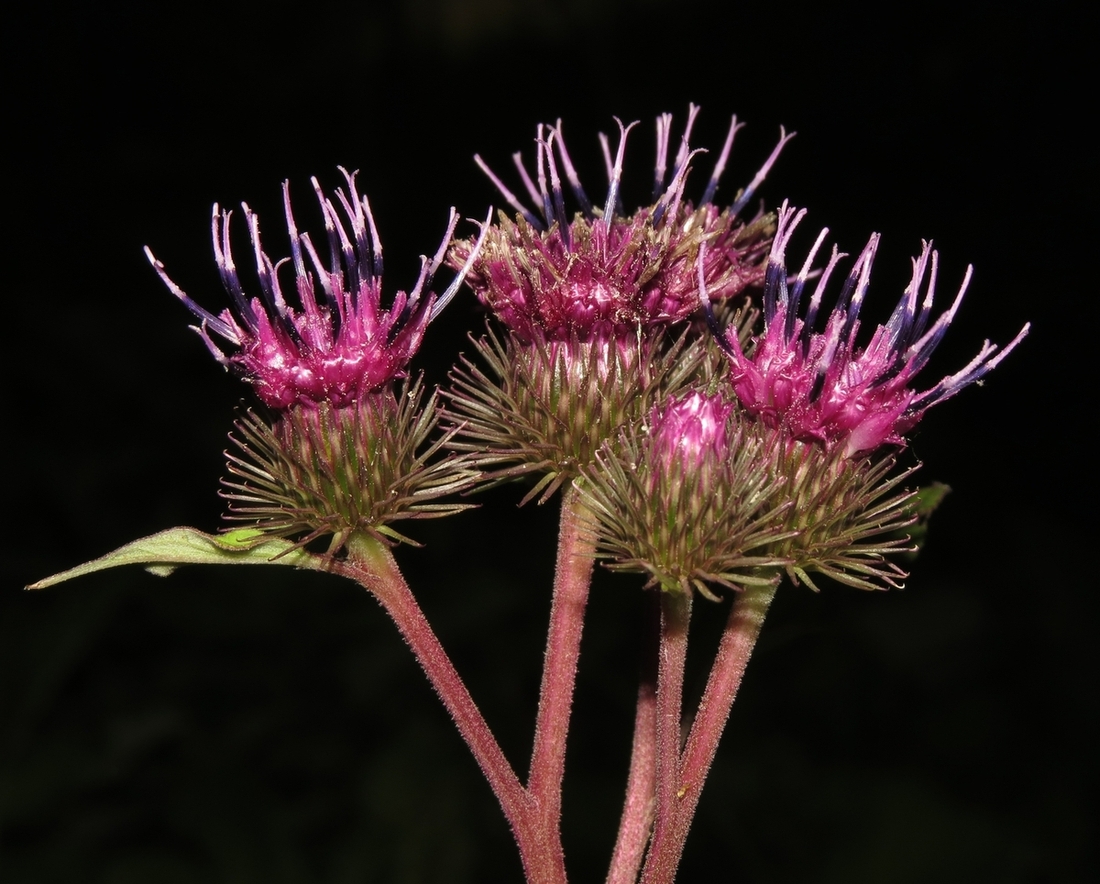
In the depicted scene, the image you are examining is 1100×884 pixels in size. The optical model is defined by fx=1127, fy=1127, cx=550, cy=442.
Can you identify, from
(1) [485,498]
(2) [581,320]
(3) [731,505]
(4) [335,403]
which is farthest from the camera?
(1) [485,498]

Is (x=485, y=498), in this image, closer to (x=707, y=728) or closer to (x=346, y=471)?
(x=346, y=471)

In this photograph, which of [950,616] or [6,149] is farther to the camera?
[6,149]

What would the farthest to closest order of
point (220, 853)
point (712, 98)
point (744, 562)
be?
point (712, 98) < point (220, 853) < point (744, 562)

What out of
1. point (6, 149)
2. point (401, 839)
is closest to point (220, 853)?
point (401, 839)

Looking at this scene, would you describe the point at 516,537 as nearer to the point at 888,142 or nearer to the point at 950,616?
the point at 950,616

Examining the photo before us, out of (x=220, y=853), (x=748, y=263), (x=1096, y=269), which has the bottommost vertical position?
(x=220, y=853)

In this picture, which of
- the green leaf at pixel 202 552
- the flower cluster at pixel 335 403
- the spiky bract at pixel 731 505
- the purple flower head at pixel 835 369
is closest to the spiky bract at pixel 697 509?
the spiky bract at pixel 731 505

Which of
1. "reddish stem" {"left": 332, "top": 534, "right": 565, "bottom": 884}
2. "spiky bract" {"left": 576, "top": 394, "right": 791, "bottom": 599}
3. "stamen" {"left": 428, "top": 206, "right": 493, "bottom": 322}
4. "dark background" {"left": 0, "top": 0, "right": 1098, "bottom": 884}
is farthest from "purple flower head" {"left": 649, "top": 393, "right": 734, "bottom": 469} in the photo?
"dark background" {"left": 0, "top": 0, "right": 1098, "bottom": 884}

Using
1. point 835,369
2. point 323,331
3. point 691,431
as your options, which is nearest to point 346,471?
point 323,331
